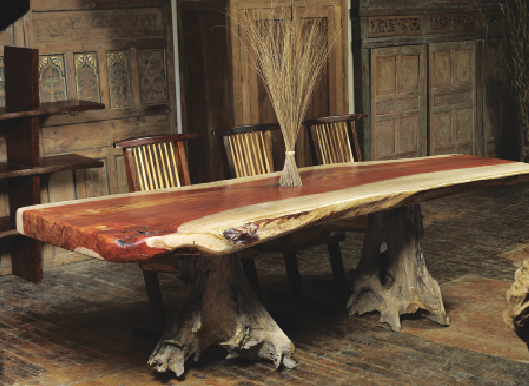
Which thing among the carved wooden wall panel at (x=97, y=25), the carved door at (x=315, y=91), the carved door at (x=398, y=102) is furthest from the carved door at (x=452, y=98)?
the carved wooden wall panel at (x=97, y=25)

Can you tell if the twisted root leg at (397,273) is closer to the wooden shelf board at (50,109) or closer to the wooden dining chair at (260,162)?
the wooden dining chair at (260,162)

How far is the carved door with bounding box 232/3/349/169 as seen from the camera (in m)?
5.73

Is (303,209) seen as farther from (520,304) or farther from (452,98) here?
(452,98)

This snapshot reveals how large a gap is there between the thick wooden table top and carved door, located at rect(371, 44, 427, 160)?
3.04 meters

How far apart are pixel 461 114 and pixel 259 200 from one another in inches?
204

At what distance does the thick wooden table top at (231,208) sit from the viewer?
251 cm

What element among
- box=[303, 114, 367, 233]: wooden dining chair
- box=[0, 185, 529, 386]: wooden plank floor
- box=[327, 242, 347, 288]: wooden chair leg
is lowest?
box=[0, 185, 529, 386]: wooden plank floor

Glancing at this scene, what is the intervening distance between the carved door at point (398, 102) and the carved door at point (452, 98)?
14cm

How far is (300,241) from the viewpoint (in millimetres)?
3684

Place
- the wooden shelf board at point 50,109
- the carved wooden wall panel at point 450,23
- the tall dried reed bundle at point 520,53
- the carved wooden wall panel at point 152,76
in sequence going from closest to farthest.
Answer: the wooden shelf board at point 50,109
the carved wooden wall panel at point 152,76
the carved wooden wall panel at point 450,23
the tall dried reed bundle at point 520,53

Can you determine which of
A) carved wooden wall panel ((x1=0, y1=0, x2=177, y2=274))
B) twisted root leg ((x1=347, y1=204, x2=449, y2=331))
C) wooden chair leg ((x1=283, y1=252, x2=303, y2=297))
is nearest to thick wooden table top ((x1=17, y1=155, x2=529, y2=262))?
twisted root leg ((x1=347, y1=204, x2=449, y2=331))

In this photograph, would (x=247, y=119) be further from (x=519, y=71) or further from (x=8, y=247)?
(x=519, y=71)

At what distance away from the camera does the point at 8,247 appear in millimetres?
4883

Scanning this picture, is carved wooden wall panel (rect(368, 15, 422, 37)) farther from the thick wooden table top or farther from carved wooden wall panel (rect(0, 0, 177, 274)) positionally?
the thick wooden table top
